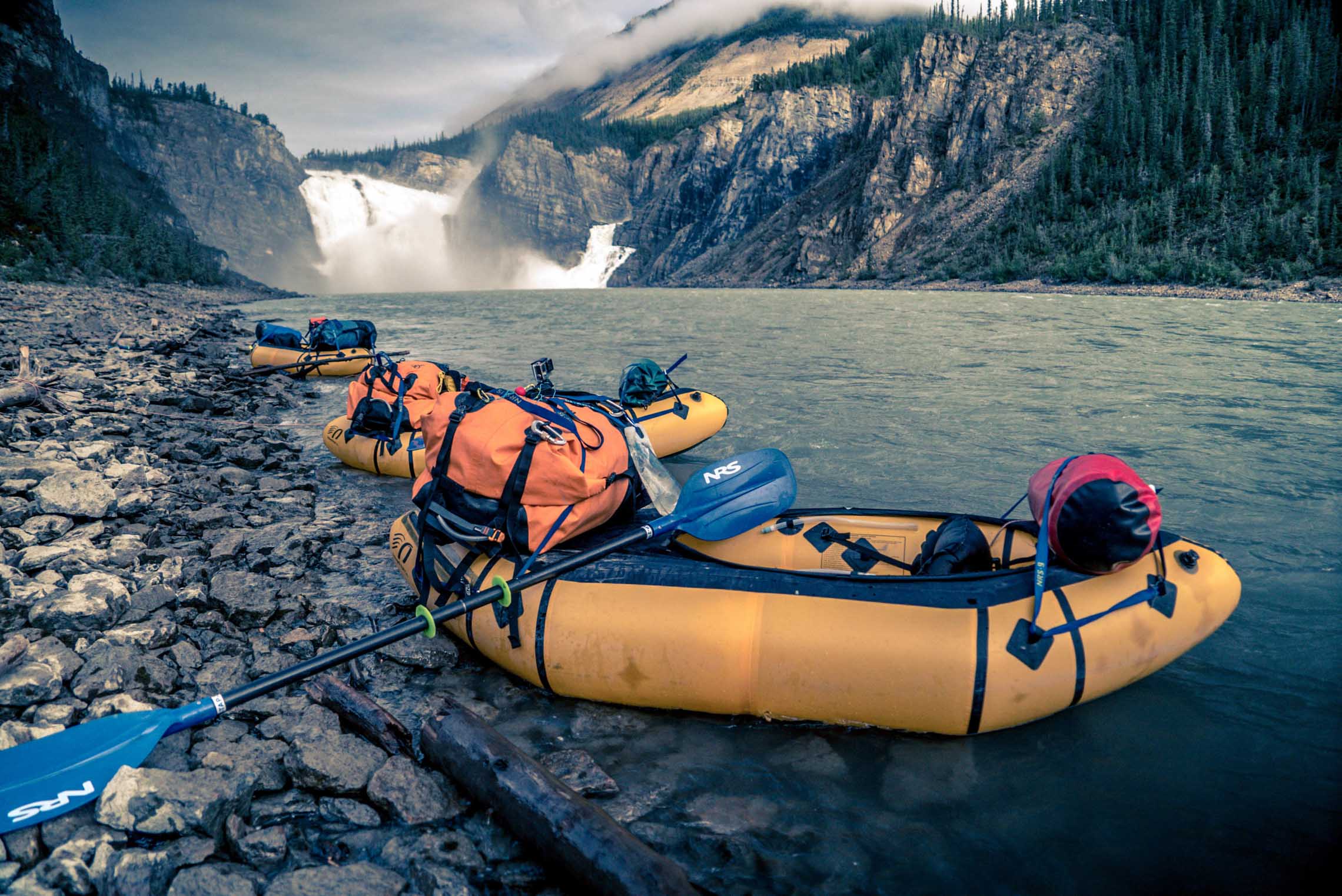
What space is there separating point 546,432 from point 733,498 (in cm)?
104

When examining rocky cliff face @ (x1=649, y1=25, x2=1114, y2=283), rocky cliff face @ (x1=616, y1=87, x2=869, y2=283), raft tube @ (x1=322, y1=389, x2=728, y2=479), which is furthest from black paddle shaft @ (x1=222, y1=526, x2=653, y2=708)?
rocky cliff face @ (x1=616, y1=87, x2=869, y2=283)

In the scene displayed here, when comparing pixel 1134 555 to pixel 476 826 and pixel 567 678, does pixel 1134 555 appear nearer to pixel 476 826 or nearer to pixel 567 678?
pixel 567 678

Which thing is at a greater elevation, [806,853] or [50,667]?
[50,667]

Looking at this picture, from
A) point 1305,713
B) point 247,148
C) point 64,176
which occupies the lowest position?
point 1305,713

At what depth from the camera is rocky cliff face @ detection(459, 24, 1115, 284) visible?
5538 centimetres

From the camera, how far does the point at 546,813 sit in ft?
7.54

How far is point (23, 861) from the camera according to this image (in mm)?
2131

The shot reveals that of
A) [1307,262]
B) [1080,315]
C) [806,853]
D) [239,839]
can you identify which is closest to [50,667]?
A: [239,839]

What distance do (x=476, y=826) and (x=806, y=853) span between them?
45.2 inches

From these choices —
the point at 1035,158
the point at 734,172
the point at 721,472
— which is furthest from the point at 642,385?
the point at 734,172

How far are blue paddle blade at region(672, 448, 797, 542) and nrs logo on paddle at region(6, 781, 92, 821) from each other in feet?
8.19

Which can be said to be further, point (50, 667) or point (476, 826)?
point (50, 667)

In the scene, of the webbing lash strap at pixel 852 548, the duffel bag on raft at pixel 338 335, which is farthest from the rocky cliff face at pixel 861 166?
the webbing lash strap at pixel 852 548

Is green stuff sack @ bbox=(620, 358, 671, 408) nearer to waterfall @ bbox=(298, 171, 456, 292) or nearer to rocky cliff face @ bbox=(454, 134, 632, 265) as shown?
rocky cliff face @ bbox=(454, 134, 632, 265)
